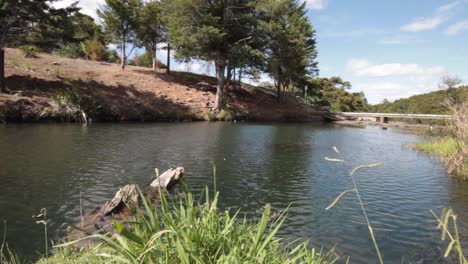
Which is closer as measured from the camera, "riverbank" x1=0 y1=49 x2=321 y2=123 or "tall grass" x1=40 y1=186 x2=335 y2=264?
"tall grass" x1=40 y1=186 x2=335 y2=264

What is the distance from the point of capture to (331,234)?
8047 millimetres

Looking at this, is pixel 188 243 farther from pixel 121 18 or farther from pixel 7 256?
pixel 121 18

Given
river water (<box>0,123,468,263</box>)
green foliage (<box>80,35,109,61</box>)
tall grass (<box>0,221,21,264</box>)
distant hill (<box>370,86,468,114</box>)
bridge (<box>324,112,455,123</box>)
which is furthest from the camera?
distant hill (<box>370,86,468,114</box>)

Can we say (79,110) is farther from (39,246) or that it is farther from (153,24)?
(39,246)

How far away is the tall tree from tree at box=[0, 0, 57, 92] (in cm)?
1768

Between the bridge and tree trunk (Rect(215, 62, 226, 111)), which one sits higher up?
tree trunk (Rect(215, 62, 226, 111))

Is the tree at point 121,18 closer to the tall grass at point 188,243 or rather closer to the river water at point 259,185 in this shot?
the river water at point 259,185

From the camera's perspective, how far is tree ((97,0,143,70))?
47156 millimetres

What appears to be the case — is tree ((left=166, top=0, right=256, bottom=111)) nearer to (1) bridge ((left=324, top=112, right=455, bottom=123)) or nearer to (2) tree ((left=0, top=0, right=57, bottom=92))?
(2) tree ((left=0, top=0, right=57, bottom=92))

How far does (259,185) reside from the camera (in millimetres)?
12453

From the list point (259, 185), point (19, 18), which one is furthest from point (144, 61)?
point (259, 185)

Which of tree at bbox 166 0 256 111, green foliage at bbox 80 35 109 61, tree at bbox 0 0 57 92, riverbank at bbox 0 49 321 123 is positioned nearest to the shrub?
green foliage at bbox 80 35 109 61

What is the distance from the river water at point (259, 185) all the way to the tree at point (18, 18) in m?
13.5

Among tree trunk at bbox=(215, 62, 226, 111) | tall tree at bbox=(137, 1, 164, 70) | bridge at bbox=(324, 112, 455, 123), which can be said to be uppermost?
tall tree at bbox=(137, 1, 164, 70)
